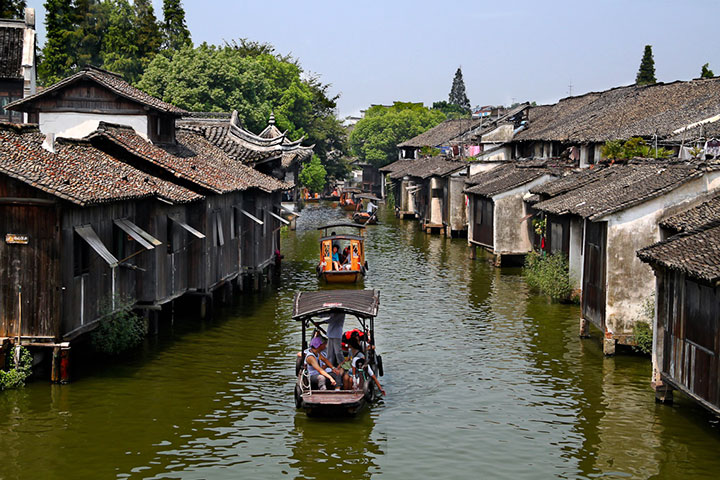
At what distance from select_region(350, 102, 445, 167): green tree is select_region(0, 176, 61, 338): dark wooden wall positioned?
8390 cm

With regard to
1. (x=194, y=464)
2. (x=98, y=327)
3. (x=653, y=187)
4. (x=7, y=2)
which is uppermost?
(x=7, y=2)

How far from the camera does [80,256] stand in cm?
1812

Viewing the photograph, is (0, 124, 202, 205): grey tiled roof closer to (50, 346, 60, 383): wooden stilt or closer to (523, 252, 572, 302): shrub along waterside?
(50, 346, 60, 383): wooden stilt

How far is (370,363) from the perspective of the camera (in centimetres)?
1828

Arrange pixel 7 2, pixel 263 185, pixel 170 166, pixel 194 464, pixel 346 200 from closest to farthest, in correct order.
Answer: pixel 194 464
pixel 170 166
pixel 263 185
pixel 7 2
pixel 346 200

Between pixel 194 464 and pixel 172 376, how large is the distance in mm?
5552

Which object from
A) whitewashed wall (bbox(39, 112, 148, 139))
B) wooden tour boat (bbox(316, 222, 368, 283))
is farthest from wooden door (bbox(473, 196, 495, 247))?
whitewashed wall (bbox(39, 112, 148, 139))

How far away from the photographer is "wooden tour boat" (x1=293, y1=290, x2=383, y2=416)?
16.1 m

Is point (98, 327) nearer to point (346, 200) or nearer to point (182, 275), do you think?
point (182, 275)

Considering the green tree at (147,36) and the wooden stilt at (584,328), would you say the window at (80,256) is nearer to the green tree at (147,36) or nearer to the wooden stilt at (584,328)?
the wooden stilt at (584,328)

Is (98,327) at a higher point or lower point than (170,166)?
lower

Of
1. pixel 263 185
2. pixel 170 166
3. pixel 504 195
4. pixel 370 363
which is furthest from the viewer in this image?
pixel 504 195

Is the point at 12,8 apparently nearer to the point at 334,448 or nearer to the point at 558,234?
the point at 558,234

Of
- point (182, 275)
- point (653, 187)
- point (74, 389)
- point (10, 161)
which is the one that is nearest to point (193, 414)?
point (74, 389)
